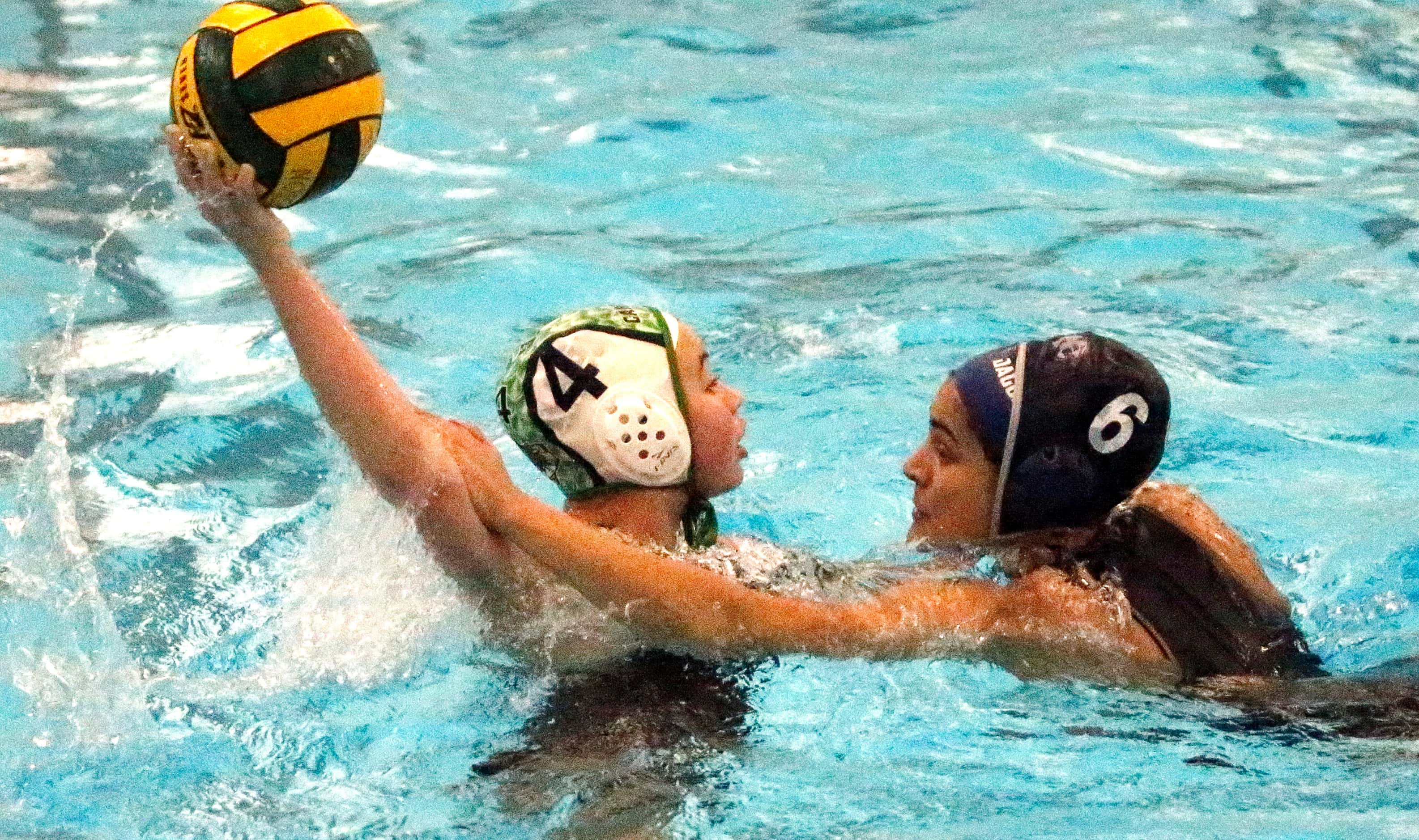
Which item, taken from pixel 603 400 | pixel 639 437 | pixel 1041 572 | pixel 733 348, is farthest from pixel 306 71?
pixel 733 348

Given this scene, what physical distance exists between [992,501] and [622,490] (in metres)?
0.84

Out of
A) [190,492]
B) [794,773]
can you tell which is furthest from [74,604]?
[794,773]

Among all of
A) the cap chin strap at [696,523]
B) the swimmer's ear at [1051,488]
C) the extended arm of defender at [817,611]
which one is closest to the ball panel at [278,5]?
the extended arm of defender at [817,611]

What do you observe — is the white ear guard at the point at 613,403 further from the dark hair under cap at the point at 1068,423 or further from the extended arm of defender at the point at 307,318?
the dark hair under cap at the point at 1068,423

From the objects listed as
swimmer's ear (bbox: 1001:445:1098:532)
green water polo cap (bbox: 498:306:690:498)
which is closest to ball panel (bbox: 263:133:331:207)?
green water polo cap (bbox: 498:306:690:498)

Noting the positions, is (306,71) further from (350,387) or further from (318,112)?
(350,387)

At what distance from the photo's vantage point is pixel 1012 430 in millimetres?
3924

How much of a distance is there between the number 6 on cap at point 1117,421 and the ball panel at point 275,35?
1.76m

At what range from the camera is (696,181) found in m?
8.29

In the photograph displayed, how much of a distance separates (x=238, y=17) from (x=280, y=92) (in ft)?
0.60

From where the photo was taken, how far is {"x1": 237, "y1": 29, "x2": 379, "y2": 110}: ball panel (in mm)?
3258

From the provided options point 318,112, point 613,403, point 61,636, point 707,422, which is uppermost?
point 318,112

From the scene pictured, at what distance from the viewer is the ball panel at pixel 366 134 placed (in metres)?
3.44

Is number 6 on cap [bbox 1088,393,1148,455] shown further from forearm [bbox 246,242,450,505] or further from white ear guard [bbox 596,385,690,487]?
forearm [bbox 246,242,450,505]
